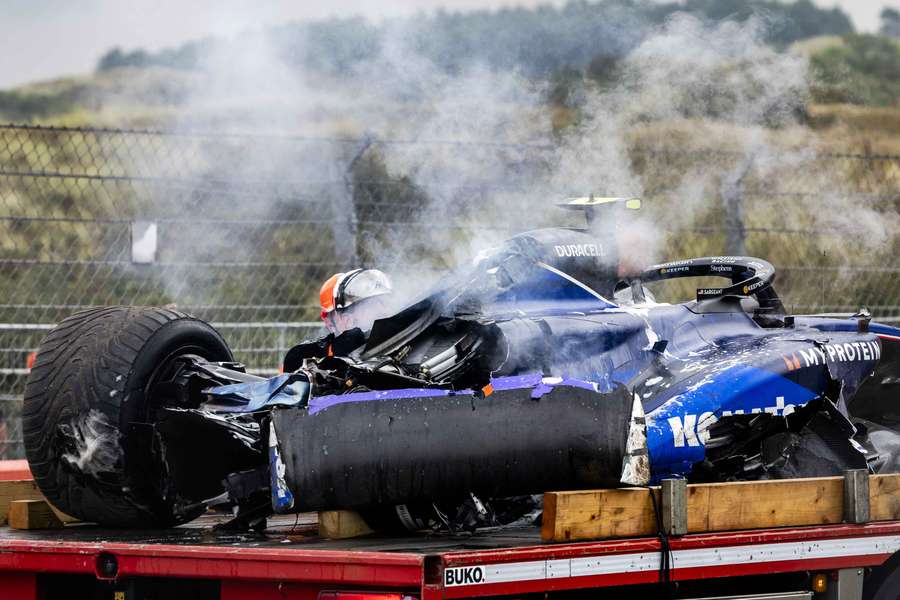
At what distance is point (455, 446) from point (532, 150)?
554 centimetres

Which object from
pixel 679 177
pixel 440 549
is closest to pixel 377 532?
pixel 440 549

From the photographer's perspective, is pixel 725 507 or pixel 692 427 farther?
pixel 692 427

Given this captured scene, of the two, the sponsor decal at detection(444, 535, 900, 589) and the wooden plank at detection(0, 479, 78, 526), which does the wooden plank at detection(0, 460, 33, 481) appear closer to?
the wooden plank at detection(0, 479, 78, 526)

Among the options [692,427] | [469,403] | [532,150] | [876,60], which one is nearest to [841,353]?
[692,427]

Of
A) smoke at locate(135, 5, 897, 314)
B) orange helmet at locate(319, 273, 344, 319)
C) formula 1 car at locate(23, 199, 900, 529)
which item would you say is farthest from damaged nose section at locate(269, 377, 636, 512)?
smoke at locate(135, 5, 897, 314)

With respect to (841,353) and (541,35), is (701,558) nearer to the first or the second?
(841,353)

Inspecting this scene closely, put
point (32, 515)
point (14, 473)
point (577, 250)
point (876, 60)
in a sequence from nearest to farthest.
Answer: point (32, 515)
point (577, 250)
point (14, 473)
point (876, 60)

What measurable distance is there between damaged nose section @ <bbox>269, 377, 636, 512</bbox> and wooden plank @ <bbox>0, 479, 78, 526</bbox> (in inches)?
75.4

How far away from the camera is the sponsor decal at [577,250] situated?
6.57m

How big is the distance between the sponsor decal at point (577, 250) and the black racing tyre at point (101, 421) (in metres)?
1.90

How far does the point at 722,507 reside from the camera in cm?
518

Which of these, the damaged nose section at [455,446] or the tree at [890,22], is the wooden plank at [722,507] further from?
the tree at [890,22]

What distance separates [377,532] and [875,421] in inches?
127

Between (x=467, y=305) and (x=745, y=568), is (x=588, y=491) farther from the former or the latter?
(x=467, y=305)
